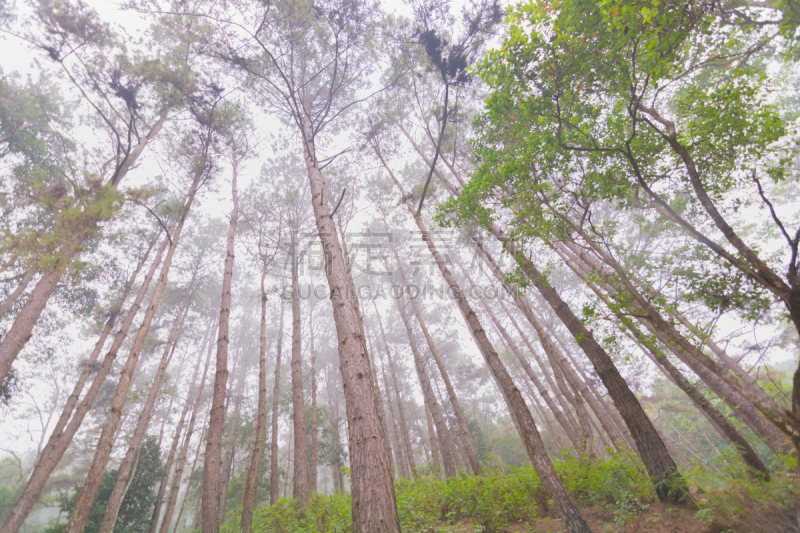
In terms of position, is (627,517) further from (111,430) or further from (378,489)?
(111,430)

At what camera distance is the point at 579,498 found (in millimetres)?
4988

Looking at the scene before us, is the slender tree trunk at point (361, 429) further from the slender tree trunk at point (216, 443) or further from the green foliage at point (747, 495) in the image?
the slender tree trunk at point (216, 443)

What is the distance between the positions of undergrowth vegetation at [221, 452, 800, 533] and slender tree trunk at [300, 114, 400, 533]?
6.65 ft

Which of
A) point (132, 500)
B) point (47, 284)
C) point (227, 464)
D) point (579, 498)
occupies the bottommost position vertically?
point (579, 498)

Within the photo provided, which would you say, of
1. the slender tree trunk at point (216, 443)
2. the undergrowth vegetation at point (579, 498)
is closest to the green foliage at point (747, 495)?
the undergrowth vegetation at point (579, 498)

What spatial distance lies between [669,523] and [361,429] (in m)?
3.89

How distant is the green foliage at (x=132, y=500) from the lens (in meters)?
10.5

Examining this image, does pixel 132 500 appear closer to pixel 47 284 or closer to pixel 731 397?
pixel 47 284

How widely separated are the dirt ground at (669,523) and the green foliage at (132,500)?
13503 mm

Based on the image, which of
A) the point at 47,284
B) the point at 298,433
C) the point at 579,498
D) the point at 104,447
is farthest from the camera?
the point at 298,433

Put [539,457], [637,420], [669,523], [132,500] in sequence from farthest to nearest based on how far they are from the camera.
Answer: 1. [132,500]
2. [637,420]
3. [539,457]
4. [669,523]

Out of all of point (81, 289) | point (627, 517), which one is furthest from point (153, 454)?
point (627, 517)

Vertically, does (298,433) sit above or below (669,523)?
above

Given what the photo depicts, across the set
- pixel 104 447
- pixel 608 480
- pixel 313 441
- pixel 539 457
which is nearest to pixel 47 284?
pixel 104 447
